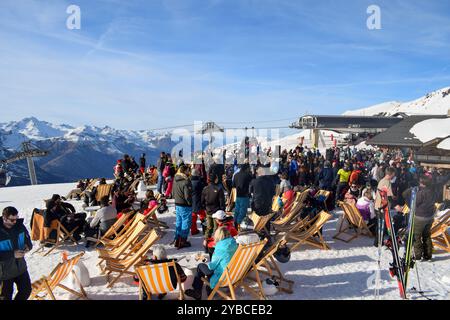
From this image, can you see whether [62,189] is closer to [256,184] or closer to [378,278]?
[256,184]

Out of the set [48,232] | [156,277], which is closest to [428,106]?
[48,232]

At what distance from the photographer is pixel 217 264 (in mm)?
4758

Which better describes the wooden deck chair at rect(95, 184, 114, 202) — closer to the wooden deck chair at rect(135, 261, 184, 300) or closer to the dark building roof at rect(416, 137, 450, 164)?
the wooden deck chair at rect(135, 261, 184, 300)

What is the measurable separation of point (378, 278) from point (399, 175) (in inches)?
298

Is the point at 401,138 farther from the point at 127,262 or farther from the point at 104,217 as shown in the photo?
the point at 127,262

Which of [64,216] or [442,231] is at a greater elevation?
[64,216]

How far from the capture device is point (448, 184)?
10.7m

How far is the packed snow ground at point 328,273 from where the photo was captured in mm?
5106

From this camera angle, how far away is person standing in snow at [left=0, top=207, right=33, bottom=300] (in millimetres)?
4164

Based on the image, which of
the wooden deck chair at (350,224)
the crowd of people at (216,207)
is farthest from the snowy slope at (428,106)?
the wooden deck chair at (350,224)

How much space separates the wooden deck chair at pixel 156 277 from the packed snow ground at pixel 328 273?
55 centimetres

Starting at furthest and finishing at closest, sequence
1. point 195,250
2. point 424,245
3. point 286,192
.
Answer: point 286,192, point 195,250, point 424,245

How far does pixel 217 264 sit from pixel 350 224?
4266mm
